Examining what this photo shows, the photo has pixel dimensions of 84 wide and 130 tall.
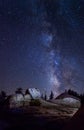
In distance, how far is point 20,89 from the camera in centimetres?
6606

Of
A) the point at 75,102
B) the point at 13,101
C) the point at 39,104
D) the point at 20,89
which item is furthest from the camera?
the point at 20,89

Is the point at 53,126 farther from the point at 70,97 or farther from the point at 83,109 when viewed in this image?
the point at 70,97

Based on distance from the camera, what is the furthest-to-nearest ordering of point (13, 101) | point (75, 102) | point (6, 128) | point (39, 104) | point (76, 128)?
1. point (75, 102)
2. point (13, 101)
3. point (39, 104)
4. point (6, 128)
5. point (76, 128)

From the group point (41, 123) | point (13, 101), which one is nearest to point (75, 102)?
point (13, 101)

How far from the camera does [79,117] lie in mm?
17281

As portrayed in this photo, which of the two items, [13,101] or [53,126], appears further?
[13,101]

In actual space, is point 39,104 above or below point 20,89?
below

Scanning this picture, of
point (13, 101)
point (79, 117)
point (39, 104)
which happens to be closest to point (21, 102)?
point (13, 101)

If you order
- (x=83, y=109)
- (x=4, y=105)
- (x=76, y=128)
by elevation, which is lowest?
(x=76, y=128)

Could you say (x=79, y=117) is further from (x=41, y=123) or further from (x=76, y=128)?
(x=41, y=123)

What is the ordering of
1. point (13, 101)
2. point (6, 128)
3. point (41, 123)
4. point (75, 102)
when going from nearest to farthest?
point (6, 128), point (41, 123), point (13, 101), point (75, 102)

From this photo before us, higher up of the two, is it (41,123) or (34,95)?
(34,95)

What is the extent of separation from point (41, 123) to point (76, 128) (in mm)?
16120

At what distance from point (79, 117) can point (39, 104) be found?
34.9 m
